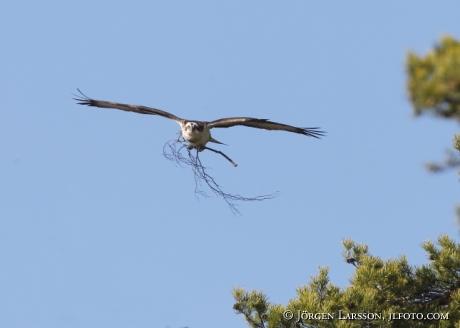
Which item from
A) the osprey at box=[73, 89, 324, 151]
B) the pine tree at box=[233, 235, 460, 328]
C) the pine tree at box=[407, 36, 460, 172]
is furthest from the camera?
the osprey at box=[73, 89, 324, 151]

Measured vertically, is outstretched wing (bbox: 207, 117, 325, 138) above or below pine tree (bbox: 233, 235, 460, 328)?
above

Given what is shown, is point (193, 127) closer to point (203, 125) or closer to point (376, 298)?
point (203, 125)

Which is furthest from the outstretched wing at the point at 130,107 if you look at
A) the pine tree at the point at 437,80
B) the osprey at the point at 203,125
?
the pine tree at the point at 437,80

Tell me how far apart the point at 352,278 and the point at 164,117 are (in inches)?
145

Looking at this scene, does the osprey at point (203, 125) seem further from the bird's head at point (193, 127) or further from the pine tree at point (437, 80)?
the pine tree at point (437, 80)

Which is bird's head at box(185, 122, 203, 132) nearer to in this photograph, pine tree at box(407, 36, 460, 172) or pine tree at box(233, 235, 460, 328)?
pine tree at box(233, 235, 460, 328)

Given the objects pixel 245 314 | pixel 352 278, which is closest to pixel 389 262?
pixel 352 278

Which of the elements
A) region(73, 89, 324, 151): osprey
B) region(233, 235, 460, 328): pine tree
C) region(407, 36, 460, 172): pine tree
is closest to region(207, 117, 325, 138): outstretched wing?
region(73, 89, 324, 151): osprey

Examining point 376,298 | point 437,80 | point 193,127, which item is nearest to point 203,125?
point 193,127

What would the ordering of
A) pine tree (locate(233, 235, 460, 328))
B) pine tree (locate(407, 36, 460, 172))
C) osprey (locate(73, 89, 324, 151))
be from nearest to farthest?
pine tree (locate(407, 36, 460, 172)), pine tree (locate(233, 235, 460, 328)), osprey (locate(73, 89, 324, 151))

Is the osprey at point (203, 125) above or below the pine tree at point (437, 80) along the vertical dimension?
above

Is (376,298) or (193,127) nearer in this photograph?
(376,298)

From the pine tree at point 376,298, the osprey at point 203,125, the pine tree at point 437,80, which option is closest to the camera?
the pine tree at point 437,80

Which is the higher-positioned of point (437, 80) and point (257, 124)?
point (257, 124)
